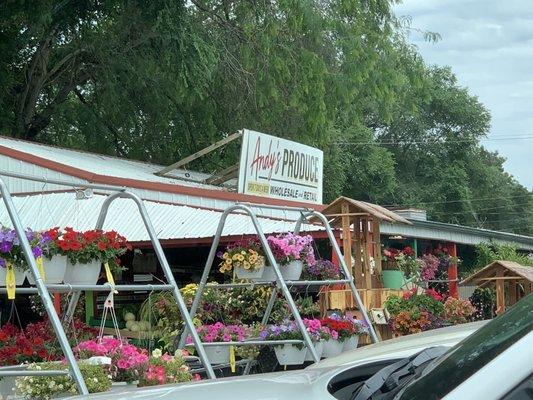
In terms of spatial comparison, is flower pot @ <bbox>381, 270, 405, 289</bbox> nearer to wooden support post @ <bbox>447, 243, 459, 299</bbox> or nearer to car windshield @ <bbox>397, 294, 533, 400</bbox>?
wooden support post @ <bbox>447, 243, 459, 299</bbox>

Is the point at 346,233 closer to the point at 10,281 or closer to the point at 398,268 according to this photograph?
the point at 398,268

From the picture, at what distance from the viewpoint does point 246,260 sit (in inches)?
296

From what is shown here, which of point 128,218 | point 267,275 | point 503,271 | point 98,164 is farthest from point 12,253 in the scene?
point 503,271

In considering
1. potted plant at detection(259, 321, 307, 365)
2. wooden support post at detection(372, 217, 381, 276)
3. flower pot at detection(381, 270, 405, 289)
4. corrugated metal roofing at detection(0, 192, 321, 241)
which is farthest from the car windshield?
A: flower pot at detection(381, 270, 405, 289)

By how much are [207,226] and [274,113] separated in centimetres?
884

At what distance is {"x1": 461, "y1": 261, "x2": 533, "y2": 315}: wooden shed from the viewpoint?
41.1ft

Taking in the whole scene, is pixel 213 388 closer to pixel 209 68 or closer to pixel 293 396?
pixel 293 396

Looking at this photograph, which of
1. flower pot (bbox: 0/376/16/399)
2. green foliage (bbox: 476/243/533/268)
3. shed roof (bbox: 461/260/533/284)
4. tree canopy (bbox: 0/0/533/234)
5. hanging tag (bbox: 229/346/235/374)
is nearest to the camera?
flower pot (bbox: 0/376/16/399)

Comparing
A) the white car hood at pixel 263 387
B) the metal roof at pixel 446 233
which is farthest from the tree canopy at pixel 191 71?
the white car hood at pixel 263 387

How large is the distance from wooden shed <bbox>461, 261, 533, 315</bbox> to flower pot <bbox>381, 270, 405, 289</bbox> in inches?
58.0

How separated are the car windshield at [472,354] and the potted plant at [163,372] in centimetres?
311

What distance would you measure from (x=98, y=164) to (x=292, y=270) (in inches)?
283

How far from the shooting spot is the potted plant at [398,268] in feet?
39.1

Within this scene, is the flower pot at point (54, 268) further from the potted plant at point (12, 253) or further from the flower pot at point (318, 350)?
the flower pot at point (318, 350)
